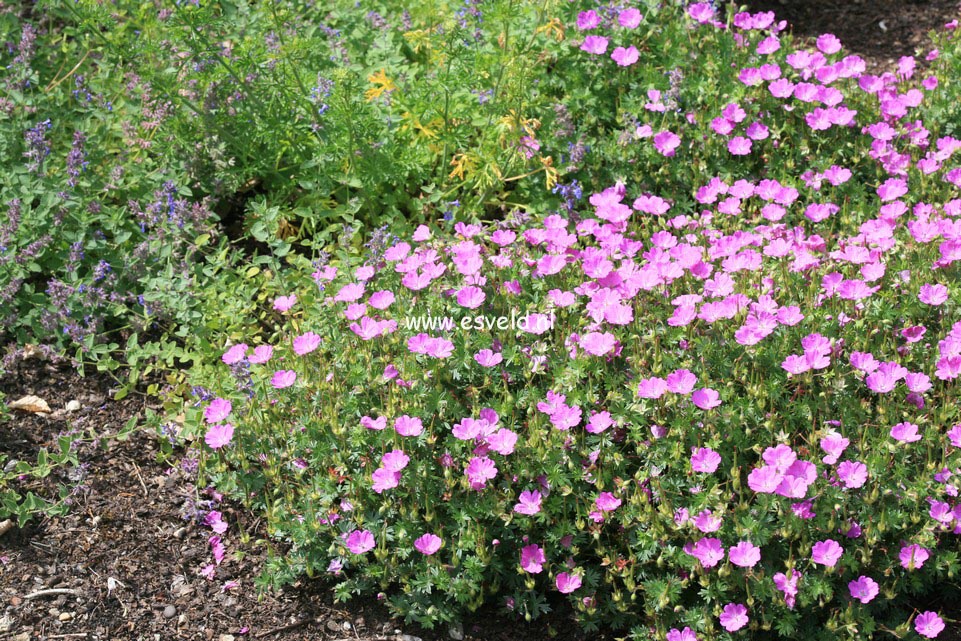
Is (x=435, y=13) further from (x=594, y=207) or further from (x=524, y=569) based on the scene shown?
(x=524, y=569)

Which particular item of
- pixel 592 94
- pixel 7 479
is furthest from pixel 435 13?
pixel 7 479

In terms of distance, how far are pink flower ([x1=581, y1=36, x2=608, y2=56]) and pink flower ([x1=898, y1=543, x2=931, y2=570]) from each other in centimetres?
262

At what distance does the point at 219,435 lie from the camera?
3273 millimetres

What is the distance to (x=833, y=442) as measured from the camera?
2.99 m

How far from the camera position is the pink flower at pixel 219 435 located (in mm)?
3252

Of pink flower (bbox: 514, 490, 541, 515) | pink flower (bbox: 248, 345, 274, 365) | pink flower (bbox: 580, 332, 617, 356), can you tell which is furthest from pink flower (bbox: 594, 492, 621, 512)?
pink flower (bbox: 248, 345, 274, 365)

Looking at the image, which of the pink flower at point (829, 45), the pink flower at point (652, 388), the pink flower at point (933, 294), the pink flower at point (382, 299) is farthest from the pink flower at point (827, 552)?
the pink flower at point (829, 45)

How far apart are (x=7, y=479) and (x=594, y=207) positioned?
250cm

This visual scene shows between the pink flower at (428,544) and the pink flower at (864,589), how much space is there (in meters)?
1.15

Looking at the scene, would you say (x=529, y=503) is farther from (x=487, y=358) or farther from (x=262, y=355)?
(x=262, y=355)

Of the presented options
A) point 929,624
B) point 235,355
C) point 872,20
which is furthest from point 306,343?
point 872,20

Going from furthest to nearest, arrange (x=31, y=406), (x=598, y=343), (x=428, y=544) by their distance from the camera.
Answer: (x=31, y=406)
(x=598, y=343)
(x=428, y=544)

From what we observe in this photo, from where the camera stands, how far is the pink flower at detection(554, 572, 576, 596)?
299 cm

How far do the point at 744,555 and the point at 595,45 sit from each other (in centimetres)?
264
